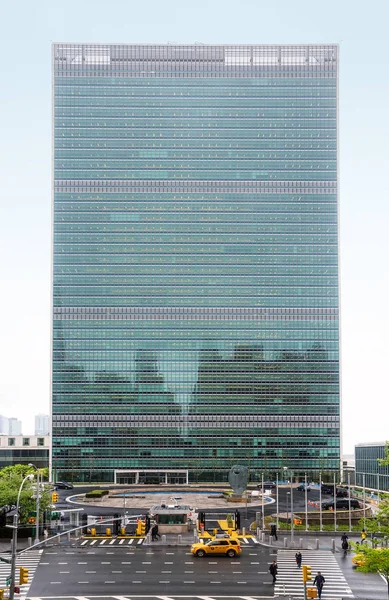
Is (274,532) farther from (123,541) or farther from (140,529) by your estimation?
(123,541)

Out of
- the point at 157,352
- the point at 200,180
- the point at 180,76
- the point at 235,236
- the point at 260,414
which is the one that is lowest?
the point at 260,414

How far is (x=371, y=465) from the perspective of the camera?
133375 mm

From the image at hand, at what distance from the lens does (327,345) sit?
180125mm

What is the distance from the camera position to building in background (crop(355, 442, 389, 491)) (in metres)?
124

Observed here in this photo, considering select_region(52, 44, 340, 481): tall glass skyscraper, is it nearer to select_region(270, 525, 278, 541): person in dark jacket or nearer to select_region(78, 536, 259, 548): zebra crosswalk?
select_region(78, 536, 259, 548): zebra crosswalk

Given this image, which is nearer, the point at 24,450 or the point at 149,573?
the point at 149,573

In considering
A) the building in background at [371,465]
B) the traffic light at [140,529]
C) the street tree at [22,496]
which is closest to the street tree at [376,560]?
the traffic light at [140,529]

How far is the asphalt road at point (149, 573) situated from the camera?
5209 centimetres

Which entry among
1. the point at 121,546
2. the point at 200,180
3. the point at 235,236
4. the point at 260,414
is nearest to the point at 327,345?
the point at 260,414

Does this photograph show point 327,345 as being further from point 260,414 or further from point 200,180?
point 200,180

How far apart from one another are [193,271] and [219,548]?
394 ft

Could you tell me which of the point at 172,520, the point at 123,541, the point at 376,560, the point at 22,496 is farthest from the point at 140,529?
the point at 376,560

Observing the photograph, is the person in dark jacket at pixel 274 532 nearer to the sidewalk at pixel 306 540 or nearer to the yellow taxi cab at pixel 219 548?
the sidewalk at pixel 306 540

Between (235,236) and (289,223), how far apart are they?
1423 centimetres
